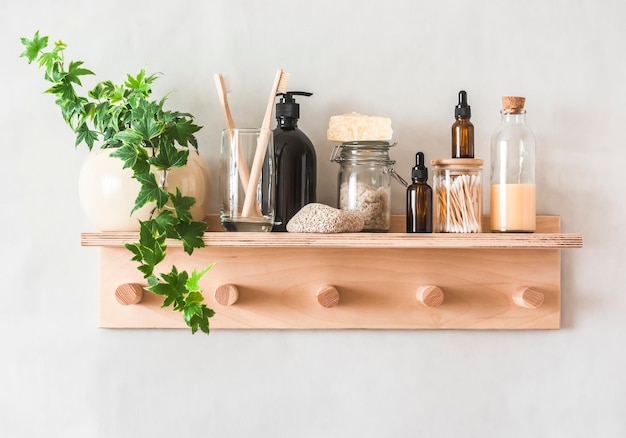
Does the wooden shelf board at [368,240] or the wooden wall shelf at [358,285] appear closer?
the wooden shelf board at [368,240]

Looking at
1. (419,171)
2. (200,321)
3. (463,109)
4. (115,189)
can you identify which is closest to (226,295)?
(200,321)

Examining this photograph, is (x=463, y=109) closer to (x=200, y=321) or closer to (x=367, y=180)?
(x=367, y=180)

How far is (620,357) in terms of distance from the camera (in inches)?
40.6

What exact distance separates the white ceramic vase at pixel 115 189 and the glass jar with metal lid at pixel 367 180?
0.21m

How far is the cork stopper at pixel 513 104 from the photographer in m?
0.94

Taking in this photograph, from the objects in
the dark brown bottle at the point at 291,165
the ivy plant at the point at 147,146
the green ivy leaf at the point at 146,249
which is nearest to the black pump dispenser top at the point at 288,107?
the dark brown bottle at the point at 291,165

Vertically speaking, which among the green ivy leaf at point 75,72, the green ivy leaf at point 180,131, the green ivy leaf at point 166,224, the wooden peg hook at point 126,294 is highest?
the green ivy leaf at point 75,72

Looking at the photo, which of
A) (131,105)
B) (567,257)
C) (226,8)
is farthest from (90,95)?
(567,257)

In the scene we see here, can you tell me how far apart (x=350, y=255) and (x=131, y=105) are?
0.38 metres

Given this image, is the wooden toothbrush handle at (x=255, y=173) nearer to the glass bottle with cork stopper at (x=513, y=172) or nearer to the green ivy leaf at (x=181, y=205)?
the green ivy leaf at (x=181, y=205)

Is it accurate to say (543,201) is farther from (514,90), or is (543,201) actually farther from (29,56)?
(29,56)

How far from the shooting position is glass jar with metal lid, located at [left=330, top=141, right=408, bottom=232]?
0.93 metres

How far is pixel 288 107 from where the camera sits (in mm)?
946

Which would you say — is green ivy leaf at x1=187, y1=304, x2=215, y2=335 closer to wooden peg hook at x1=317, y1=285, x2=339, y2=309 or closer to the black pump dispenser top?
wooden peg hook at x1=317, y1=285, x2=339, y2=309
